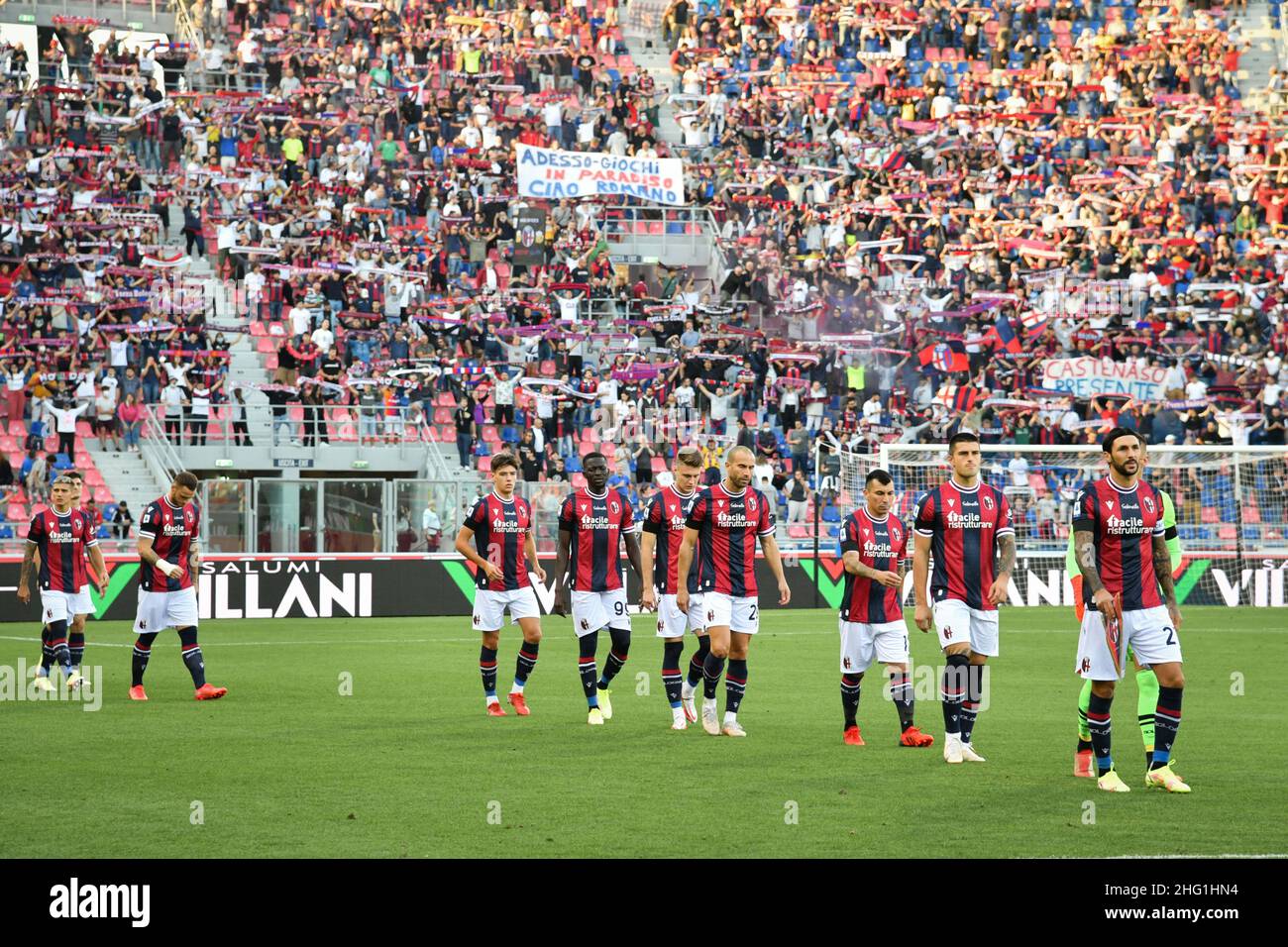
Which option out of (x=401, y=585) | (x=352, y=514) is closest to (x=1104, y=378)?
(x=401, y=585)

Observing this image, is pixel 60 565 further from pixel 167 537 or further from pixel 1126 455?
pixel 1126 455

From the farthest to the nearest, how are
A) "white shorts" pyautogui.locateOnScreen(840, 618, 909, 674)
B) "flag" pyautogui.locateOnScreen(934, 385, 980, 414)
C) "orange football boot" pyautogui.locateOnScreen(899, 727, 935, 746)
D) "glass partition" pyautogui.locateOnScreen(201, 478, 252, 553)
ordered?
"flag" pyautogui.locateOnScreen(934, 385, 980, 414), "glass partition" pyautogui.locateOnScreen(201, 478, 252, 553), "white shorts" pyautogui.locateOnScreen(840, 618, 909, 674), "orange football boot" pyautogui.locateOnScreen(899, 727, 935, 746)

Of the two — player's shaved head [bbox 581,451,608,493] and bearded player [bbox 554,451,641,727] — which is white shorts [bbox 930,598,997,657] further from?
player's shaved head [bbox 581,451,608,493]

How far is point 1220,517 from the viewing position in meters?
30.9

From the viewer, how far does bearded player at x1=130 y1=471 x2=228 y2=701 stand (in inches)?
669

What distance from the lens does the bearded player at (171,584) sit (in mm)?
16984

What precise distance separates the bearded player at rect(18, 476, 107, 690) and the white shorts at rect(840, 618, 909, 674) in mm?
7928

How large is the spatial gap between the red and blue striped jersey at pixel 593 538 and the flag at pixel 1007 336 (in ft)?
75.7

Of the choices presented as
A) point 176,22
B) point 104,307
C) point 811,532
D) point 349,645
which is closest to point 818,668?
point 349,645

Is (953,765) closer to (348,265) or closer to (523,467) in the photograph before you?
(523,467)

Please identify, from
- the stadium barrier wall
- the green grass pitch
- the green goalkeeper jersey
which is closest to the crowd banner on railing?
the stadium barrier wall

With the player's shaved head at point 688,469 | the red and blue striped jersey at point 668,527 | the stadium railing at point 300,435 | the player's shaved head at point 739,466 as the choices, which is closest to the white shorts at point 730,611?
the red and blue striped jersey at point 668,527

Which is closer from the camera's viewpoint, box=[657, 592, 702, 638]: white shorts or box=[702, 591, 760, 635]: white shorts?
box=[702, 591, 760, 635]: white shorts

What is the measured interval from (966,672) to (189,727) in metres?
6.59
